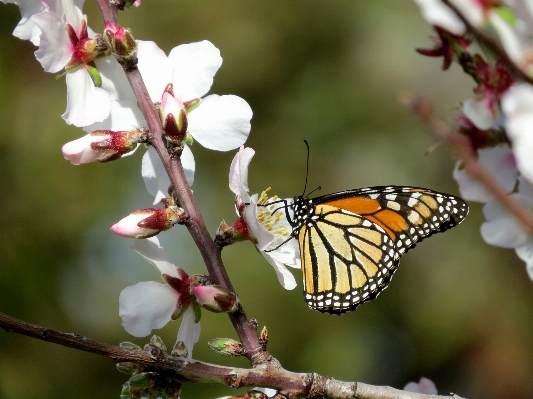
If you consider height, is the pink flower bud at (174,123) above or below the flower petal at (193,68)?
below

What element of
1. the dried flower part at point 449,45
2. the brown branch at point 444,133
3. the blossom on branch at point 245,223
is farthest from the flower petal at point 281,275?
the brown branch at point 444,133

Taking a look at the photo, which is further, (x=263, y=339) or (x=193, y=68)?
(x=193, y=68)

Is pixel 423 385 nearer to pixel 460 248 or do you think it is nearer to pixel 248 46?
pixel 460 248

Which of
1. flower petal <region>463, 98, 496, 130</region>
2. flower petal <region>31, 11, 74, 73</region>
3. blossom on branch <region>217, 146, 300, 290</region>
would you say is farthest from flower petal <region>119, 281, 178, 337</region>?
flower petal <region>463, 98, 496, 130</region>

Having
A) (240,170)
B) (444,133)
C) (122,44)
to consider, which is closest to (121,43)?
(122,44)

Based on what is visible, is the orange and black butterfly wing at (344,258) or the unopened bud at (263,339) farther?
the orange and black butterfly wing at (344,258)

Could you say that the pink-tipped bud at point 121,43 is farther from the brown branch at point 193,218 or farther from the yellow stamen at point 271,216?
the yellow stamen at point 271,216

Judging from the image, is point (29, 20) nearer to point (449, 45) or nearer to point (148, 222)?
point (148, 222)

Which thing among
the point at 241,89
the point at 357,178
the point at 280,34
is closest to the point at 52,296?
the point at 241,89

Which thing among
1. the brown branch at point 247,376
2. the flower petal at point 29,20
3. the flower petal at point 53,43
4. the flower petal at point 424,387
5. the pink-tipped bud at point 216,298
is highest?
the flower petal at point 29,20
